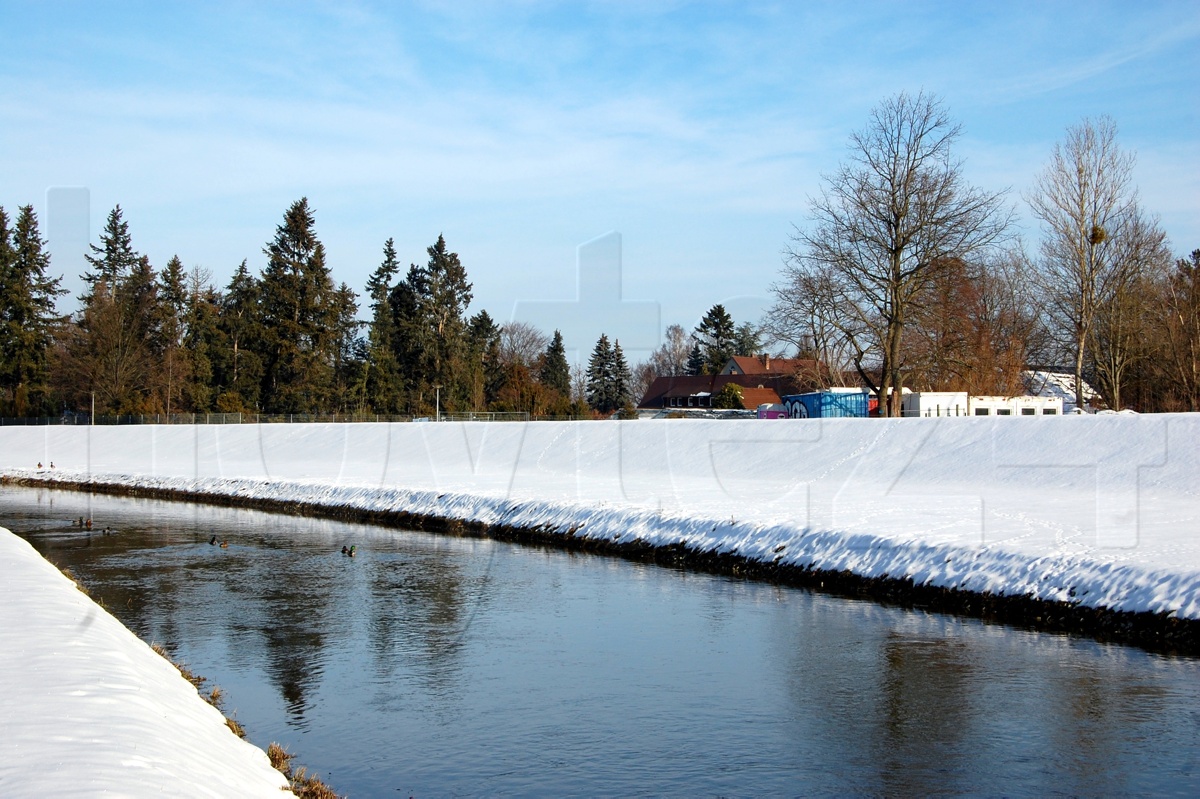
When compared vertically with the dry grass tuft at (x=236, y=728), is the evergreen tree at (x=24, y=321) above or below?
above

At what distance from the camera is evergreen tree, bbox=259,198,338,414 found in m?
73.5

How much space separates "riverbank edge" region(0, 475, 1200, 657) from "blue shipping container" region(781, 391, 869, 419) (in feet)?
76.1

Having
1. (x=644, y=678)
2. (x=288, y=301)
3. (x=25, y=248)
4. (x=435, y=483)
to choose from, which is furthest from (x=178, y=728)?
(x=25, y=248)

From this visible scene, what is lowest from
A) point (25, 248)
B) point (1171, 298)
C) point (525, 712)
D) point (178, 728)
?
point (525, 712)

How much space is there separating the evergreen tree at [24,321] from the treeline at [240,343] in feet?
0.34

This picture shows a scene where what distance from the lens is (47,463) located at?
5266 centimetres

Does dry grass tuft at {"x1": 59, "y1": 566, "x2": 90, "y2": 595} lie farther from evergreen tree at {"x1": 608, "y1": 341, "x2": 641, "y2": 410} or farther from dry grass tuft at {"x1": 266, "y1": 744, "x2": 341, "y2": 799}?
evergreen tree at {"x1": 608, "y1": 341, "x2": 641, "y2": 410}

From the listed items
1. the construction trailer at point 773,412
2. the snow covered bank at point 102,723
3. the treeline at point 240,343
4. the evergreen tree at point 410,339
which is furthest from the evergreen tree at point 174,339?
the snow covered bank at point 102,723

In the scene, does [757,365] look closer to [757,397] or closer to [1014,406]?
[757,397]

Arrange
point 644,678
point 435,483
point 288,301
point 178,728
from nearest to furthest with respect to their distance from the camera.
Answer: point 178,728 < point 644,678 < point 435,483 < point 288,301

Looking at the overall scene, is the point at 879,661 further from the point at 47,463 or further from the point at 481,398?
the point at 481,398

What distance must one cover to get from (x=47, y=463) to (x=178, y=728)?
5123cm

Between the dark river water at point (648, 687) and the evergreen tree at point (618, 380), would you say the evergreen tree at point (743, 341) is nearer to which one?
the evergreen tree at point (618, 380)

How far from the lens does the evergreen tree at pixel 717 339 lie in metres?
122
